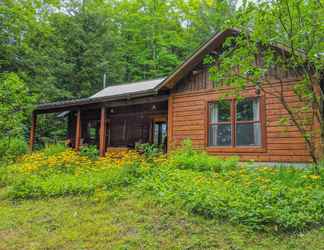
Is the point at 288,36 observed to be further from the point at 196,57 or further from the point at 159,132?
the point at 159,132

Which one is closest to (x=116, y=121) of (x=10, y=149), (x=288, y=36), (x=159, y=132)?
(x=159, y=132)

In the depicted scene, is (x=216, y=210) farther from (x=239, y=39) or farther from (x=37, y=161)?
(x=37, y=161)

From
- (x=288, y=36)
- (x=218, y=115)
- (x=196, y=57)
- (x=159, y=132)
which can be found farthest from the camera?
(x=159, y=132)

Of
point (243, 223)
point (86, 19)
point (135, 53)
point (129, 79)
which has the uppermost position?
point (86, 19)

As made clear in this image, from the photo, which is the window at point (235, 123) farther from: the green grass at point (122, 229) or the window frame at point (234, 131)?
the green grass at point (122, 229)

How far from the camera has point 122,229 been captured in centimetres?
389

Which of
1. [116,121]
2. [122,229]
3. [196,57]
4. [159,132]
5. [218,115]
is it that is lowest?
[122,229]

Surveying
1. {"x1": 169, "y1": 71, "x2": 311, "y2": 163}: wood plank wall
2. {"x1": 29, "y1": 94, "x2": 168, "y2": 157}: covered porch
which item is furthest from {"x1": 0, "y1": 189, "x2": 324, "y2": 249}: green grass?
{"x1": 29, "y1": 94, "x2": 168, "y2": 157}: covered porch

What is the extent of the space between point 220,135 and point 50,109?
342 inches

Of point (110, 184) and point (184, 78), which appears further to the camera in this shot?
point (184, 78)

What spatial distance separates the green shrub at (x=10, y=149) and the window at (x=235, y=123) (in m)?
6.48

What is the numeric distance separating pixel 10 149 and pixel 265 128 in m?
9.04

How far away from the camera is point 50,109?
45.3 ft

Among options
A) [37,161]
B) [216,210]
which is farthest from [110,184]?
[37,161]
